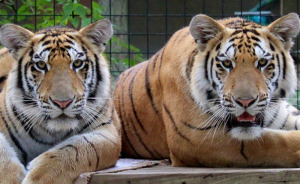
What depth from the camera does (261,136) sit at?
265cm

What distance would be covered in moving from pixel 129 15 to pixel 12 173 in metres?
2.71

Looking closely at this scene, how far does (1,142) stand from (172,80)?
91 centimetres

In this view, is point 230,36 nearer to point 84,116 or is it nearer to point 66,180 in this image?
point 84,116

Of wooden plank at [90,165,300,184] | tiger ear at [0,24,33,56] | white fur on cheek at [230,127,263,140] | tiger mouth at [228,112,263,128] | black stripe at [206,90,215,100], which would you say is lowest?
wooden plank at [90,165,300,184]

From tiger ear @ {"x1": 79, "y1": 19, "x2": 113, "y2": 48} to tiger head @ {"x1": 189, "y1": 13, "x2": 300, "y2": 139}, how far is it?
44cm

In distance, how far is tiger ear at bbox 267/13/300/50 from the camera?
270 cm

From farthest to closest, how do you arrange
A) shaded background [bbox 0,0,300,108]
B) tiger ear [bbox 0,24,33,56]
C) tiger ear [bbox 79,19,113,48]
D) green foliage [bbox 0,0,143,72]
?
shaded background [bbox 0,0,300,108] < green foliage [bbox 0,0,143,72] < tiger ear [bbox 79,19,113,48] < tiger ear [bbox 0,24,33,56]

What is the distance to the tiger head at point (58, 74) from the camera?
254 centimetres

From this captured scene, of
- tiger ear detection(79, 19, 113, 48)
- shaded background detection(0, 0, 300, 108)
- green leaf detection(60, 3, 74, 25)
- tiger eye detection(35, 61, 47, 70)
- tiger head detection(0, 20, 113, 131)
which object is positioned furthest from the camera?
shaded background detection(0, 0, 300, 108)

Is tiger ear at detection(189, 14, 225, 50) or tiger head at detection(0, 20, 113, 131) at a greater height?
tiger ear at detection(189, 14, 225, 50)

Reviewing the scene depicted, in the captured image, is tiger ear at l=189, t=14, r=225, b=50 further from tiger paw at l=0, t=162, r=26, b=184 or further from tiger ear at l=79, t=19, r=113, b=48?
tiger paw at l=0, t=162, r=26, b=184

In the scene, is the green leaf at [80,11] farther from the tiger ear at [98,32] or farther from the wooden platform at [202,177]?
the wooden platform at [202,177]

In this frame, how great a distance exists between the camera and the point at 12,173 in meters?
2.47

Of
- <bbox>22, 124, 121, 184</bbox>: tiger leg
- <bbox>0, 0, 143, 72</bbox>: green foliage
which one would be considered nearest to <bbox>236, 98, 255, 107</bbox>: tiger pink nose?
<bbox>22, 124, 121, 184</bbox>: tiger leg
